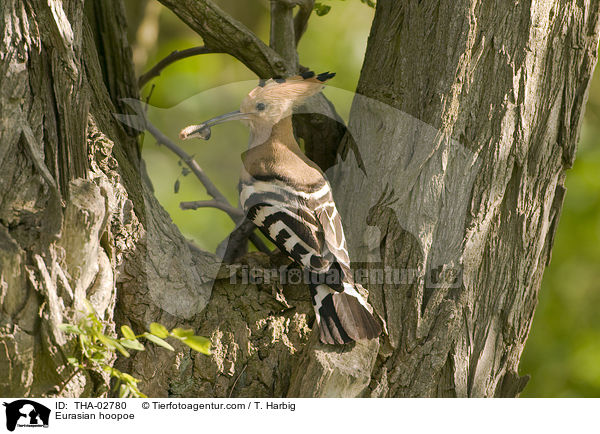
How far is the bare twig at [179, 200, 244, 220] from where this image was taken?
8.98 ft

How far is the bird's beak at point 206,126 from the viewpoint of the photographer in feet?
8.10

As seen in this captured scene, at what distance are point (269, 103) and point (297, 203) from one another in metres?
0.53

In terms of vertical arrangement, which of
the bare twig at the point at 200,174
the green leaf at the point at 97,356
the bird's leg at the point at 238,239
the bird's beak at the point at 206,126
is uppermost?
the bird's beak at the point at 206,126

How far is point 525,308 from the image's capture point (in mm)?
2309

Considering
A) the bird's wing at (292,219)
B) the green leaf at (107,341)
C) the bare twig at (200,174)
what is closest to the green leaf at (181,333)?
the green leaf at (107,341)

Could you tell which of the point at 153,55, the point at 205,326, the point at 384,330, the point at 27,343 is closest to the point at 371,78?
the point at 384,330

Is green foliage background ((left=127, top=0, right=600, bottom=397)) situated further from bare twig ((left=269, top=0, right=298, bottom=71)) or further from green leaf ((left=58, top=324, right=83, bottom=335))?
green leaf ((left=58, top=324, right=83, bottom=335))

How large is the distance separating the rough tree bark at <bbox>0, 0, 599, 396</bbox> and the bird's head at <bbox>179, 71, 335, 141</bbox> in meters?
0.18

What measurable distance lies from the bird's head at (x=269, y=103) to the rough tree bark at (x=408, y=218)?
0.18 metres

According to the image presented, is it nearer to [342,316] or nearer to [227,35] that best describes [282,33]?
[227,35]

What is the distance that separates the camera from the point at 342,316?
201 centimetres

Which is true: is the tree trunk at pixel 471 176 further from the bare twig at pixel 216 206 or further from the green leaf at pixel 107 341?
the green leaf at pixel 107 341

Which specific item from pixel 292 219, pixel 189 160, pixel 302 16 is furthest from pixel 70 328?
pixel 302 16
